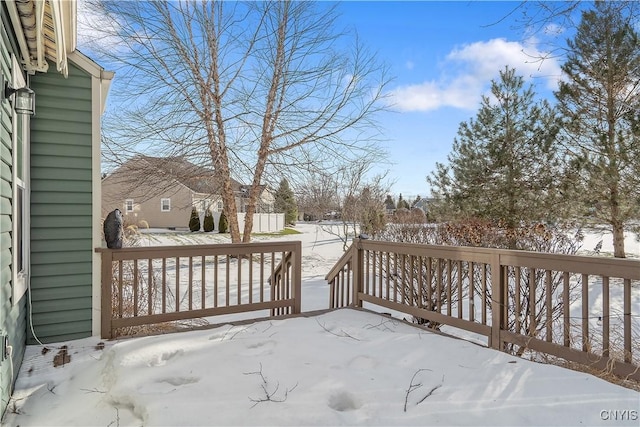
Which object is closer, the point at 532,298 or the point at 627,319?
the point at 627,319

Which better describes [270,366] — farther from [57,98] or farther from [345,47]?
[345,47]

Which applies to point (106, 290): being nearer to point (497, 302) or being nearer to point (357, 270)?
point (357, 270)

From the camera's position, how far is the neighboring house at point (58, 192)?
2.91 metres

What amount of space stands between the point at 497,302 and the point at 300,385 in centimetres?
169

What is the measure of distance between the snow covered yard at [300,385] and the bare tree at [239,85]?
7250 mm

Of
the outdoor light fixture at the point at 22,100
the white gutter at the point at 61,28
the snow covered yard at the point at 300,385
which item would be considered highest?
the white gutter at the point at 61,28

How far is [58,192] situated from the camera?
3293 mm

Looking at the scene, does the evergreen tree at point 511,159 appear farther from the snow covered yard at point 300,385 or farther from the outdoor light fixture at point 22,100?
the outdoor light fixture at point 22,100

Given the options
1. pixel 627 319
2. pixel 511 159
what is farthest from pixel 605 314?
pixel 511 159

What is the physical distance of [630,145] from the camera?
8.15 meters

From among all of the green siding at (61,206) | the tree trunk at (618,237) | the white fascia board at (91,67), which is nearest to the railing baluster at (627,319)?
the green siding at (61,206)

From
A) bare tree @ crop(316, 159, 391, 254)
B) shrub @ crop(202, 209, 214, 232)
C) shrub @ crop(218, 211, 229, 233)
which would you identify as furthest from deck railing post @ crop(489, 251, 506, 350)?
shrub @ crop(202, 209, 214, 232)

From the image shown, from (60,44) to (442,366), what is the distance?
128 inches

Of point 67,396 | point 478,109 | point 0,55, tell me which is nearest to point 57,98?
point 0,55
